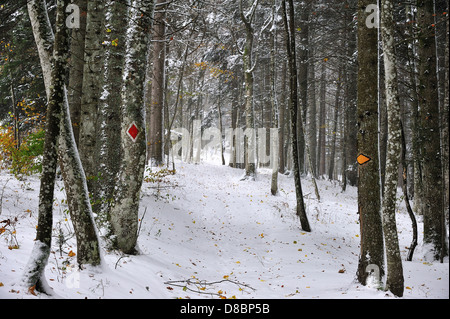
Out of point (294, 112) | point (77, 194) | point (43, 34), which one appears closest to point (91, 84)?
point (43, 34)

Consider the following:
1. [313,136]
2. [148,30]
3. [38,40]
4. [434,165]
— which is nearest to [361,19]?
[148,30]

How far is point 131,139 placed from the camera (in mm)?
5332

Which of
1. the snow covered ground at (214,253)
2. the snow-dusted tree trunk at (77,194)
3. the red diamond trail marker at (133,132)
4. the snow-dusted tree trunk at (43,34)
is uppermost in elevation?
the snow-dusted tree trunk at (43,34)

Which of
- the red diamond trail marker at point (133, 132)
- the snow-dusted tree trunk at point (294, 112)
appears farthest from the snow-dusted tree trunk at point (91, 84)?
the snow-dusted tree trunk at point (294, 112)

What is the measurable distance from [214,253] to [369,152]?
4.34 m

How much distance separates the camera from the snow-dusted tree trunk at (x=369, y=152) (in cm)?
468

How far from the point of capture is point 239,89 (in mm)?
22109

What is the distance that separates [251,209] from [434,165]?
5.77 meters

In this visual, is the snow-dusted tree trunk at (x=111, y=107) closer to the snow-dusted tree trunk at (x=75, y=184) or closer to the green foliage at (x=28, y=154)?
the snow-dusted tree trunk at (x=75, y=184)

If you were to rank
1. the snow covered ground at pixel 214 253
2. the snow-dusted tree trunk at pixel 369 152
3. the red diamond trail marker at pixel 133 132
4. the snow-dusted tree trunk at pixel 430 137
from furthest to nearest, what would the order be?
the snow-dusted tree trunk at pixel 430 137, the red diamond trail marker at pixel 133 132, the snow-dusted tree trunk at pixel 369 152, the snow covered ground at pixel 214 253

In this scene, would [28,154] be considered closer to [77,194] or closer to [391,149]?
[77,194]

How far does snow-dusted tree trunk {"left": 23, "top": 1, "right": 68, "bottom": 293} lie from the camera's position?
128 inches

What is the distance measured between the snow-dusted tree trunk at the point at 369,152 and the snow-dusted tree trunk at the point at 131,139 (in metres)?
3.68
